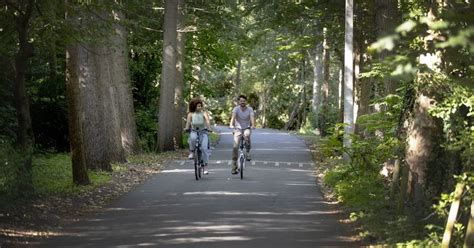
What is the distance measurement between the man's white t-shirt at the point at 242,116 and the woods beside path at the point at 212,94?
2.04 meters

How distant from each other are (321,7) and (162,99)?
6.97 m

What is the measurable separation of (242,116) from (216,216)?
6.43m

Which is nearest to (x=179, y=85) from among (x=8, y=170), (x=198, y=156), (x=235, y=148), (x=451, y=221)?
(x=235, y=148)

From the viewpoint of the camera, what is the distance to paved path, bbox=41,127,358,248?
9.61m

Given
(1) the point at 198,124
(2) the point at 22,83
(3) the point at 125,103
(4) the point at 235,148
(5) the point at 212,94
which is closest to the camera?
(2) the point at 22,83

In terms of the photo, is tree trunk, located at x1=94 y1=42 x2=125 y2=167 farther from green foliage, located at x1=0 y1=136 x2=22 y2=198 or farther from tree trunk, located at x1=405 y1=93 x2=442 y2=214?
tree trunk, located at x1=405 y1=93 x2=442 y2=214

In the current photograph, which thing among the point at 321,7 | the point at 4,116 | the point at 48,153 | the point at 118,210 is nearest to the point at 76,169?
the point at 118,210

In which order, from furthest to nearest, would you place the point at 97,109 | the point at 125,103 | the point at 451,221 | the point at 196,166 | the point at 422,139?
the point at 125,103 → the point at 97,109 → the point at 196,166 → the point at 422,139 → the point at 451,221

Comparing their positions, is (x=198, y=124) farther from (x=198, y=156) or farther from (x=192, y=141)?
(x=198, y=156)

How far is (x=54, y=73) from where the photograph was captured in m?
24.1

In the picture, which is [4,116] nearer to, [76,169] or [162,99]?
[76,169]

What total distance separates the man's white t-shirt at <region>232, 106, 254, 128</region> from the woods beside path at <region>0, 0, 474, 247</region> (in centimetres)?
204

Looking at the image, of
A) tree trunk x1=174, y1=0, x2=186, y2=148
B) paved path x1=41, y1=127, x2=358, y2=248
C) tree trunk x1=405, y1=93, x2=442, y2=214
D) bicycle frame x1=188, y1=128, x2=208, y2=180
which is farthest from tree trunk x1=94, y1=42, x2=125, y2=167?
tree trunk x1=405, y1=93, x2=442, y2=214

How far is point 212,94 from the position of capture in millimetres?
36188
